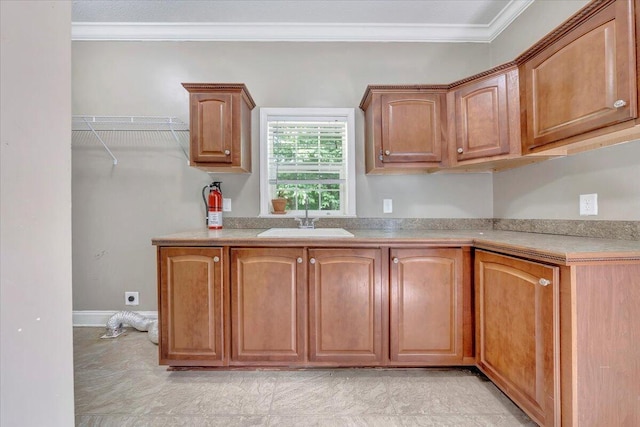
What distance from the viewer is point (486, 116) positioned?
1.92 metres

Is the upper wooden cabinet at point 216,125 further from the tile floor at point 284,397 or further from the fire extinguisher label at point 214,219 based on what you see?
the tile floor at point 284,397

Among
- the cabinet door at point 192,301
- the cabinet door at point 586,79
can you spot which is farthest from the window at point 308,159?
the cabinet door at point 586,79

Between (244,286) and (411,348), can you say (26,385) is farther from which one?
(411,348)

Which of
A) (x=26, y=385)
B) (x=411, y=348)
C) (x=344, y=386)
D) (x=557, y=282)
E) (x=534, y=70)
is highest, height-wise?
(x=534, y=70)

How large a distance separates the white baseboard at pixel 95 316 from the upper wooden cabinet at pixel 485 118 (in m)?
2.82

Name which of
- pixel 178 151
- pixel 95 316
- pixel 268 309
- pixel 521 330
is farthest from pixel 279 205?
pixel 95 316

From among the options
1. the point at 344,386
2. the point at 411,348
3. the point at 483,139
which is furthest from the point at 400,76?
the point at 344,386

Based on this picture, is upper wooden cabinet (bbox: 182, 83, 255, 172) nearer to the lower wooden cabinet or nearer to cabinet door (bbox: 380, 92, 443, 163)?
the lower wooden cabinet

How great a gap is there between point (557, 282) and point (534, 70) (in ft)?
3.97

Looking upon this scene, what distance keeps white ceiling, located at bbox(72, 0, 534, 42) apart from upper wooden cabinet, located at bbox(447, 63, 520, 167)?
0.81 metres

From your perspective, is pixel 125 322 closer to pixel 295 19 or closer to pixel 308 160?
pixel 308 160

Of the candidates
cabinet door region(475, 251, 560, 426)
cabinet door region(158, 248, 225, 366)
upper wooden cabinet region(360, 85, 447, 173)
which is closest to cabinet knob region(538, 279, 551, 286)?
cabinet door region(475, 251, 560, 426)

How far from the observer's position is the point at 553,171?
6.18 feet

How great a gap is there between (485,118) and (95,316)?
3.51 metres
